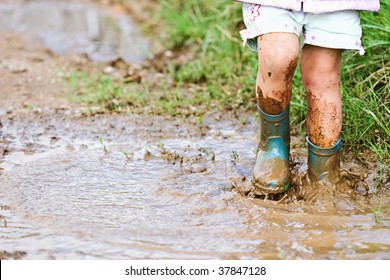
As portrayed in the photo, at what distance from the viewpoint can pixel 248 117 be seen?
13.9 ft

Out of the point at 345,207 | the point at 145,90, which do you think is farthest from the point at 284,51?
the point at 145,90

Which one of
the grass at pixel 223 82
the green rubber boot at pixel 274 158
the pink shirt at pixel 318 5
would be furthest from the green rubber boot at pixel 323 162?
the pink shirt at pixel 318 5

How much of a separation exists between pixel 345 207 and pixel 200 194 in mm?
590

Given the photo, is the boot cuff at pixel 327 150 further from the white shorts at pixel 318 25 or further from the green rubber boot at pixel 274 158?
the white shorts at pixel 318 25

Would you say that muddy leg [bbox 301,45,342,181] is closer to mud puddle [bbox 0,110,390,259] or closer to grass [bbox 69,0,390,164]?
mud puddle [bbox 0,110,390,259]

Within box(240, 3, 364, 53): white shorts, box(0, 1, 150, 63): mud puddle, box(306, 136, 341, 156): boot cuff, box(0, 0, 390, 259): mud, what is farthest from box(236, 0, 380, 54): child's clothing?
box(0, 1, 150, 63): mud puddle

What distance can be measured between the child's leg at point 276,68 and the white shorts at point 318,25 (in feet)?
0.14

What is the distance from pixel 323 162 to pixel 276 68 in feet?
1.51

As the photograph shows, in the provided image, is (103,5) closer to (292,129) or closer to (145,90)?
(145,90)

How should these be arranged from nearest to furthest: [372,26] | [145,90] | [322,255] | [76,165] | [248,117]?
[322,255], [76,165], [372,26], [248,117], [145,90]

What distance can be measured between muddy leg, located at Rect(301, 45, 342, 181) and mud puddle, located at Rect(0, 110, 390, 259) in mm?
156

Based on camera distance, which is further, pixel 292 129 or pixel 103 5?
pixel 103 5

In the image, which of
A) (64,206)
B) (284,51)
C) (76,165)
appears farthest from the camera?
(76,165)

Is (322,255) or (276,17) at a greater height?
(276,17)
